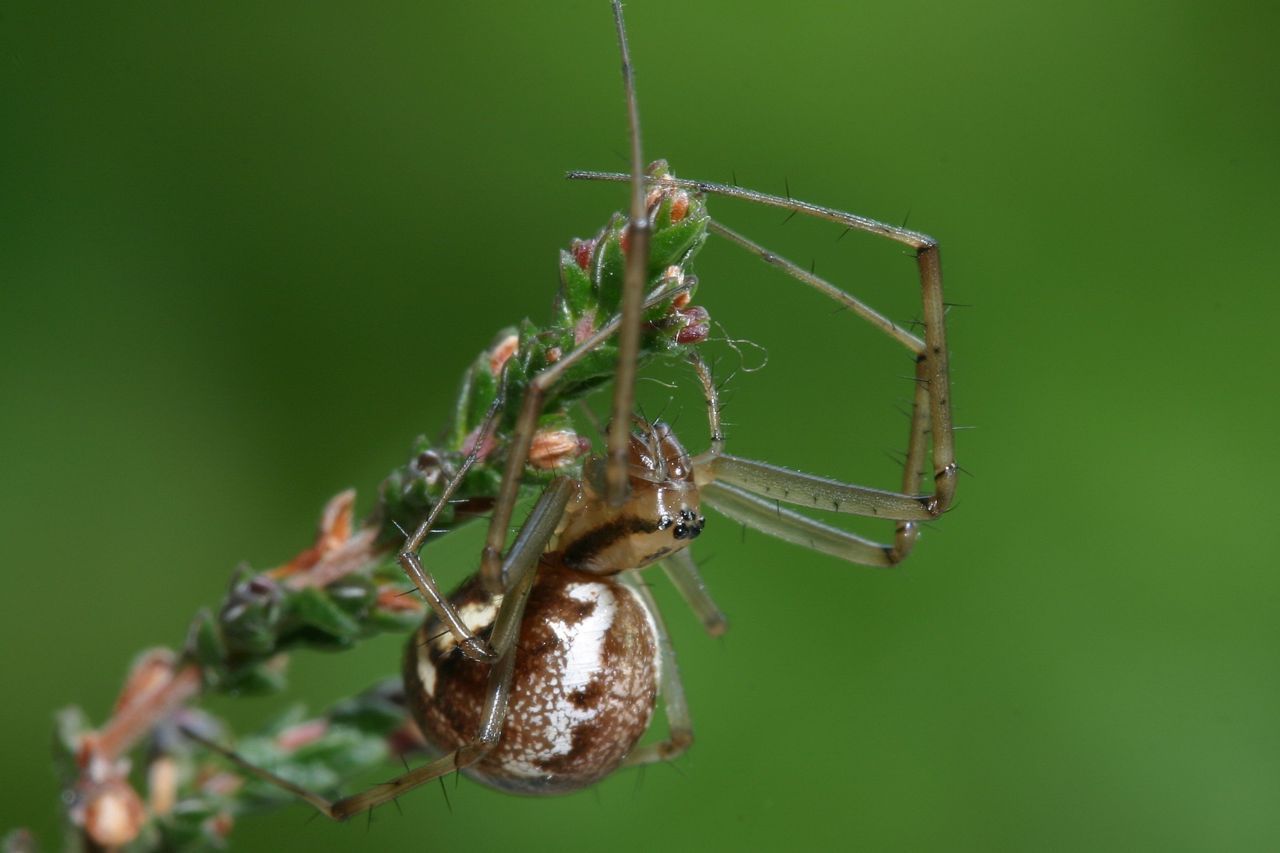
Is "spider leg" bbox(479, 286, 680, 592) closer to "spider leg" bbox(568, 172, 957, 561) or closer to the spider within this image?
the spider

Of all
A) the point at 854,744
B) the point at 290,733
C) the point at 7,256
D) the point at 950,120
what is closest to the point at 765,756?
the point at 854,744

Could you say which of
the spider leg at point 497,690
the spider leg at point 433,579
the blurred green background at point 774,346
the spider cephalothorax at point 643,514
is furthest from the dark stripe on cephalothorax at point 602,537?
the blurred green background at point 774,346

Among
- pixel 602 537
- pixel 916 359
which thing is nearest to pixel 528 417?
pixel 602 537

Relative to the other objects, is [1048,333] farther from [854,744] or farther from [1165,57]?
[854,744]

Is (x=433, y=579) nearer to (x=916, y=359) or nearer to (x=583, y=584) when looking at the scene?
(x=583, y=584)

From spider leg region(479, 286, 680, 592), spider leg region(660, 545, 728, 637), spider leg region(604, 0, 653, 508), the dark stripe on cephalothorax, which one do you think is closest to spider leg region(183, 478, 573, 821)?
the dark stripe on cephalothorax

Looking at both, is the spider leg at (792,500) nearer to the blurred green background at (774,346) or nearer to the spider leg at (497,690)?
the spider leg at (497,690)
